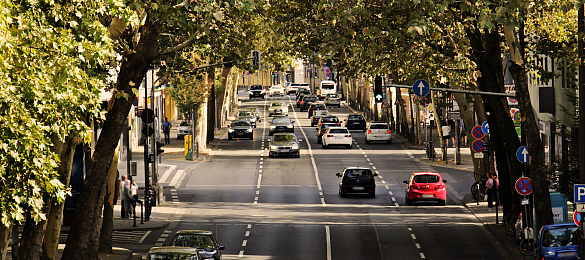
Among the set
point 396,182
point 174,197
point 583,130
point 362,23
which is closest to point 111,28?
point 362,23

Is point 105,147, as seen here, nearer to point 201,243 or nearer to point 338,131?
point 201,243

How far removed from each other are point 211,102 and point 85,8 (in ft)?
161

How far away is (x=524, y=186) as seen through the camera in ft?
76.8

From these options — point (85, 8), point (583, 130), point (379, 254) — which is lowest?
point (379, 254)

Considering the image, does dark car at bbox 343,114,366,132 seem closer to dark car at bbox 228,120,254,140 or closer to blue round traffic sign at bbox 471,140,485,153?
dark car at bbox 228,120,254,140

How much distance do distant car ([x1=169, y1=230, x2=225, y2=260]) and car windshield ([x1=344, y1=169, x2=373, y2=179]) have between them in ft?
50.7

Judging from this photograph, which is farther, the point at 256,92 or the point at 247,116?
the point at 256,92

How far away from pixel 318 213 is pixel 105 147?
13668 millimetres

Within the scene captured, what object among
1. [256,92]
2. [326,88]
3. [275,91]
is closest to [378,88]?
[326,88]

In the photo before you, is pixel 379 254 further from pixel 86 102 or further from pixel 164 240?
pixel 86 102

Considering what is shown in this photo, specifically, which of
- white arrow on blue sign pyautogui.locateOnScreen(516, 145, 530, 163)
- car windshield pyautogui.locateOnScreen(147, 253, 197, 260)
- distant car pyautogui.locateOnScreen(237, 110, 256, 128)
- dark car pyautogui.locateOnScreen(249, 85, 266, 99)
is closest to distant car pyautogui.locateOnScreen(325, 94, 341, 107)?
dark car pyautogui.locateOnScreen(249, 85, 266, 99)

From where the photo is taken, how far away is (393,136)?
67.7 m

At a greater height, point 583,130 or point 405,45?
point 405,45

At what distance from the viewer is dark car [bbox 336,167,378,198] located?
36562 millimetres
